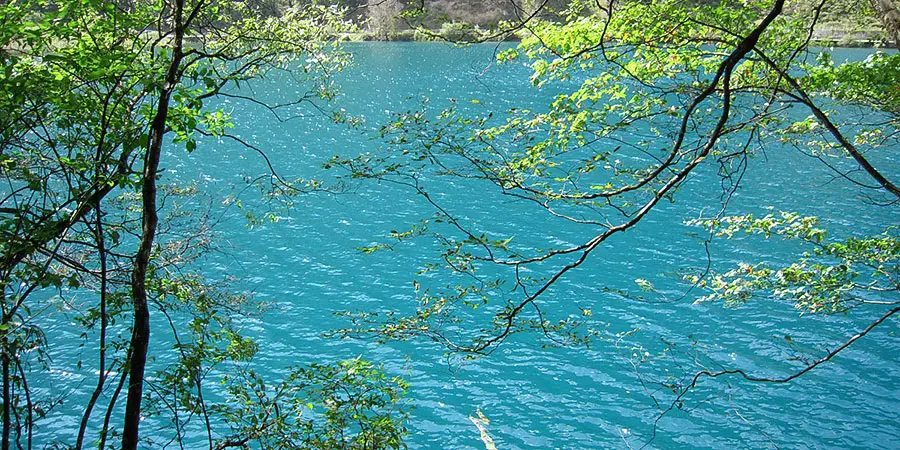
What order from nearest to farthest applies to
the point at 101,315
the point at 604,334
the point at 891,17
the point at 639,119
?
the point at 101,315 → the point at 639,119 → the point at 891,17 → the point at 604,334

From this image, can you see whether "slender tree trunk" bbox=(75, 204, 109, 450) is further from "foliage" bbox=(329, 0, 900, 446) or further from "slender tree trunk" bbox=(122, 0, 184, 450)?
"foliage" bbox=(329, 0, 900, 446)

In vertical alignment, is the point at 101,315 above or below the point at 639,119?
below

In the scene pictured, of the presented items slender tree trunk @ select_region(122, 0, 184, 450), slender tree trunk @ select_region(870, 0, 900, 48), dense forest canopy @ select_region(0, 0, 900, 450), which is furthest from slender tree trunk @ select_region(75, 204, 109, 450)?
slender tree trunk @ select_region(870, 0, 900, 48)

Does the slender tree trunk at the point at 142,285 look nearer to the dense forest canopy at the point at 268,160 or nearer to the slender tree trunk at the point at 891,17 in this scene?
the dense forest canopy at the point at 268,160

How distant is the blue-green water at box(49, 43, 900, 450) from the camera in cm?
1010

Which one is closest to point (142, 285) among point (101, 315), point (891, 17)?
point (101, 315)

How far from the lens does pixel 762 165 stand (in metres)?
23.5

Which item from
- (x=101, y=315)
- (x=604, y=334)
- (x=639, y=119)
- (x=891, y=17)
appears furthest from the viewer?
(x=604, y=334)

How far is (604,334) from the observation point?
491 inches

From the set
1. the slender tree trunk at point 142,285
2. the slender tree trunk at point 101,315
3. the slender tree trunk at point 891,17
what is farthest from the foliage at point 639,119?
the slender tree trunk at point 101,315

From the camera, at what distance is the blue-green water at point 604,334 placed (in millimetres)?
10102

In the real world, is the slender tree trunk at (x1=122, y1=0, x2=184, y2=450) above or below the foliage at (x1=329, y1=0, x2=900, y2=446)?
below

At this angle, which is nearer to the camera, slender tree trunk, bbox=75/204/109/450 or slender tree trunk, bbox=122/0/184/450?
slender tree trunk, bbox=75/204/109/450

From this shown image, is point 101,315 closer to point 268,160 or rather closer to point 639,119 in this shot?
point 268,160
